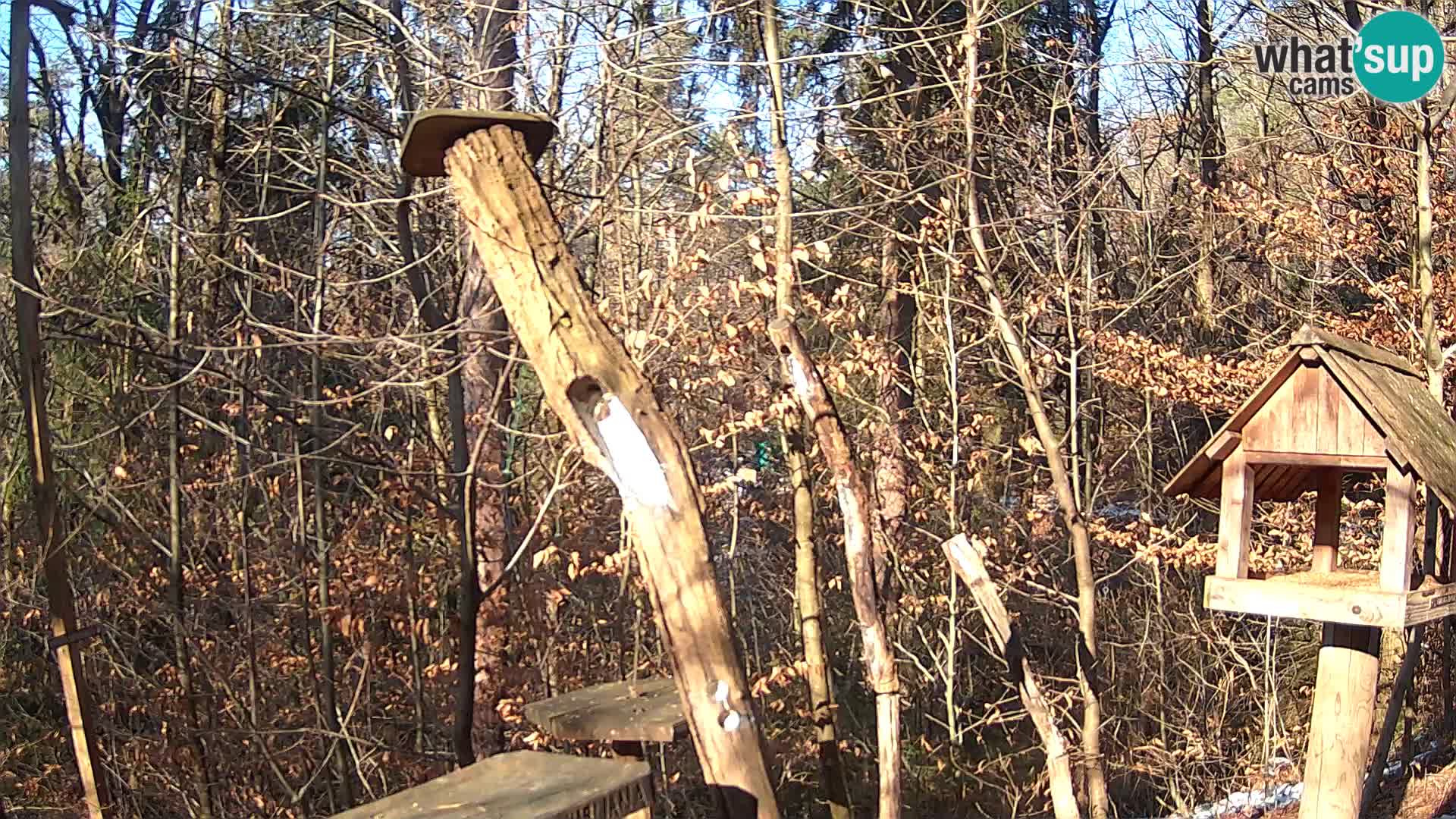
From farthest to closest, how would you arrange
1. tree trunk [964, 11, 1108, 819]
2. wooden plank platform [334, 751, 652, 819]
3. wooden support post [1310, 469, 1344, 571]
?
tree trunk [964, 11, 1108, 819] → wooden support post [1310, 469, 1344, 571] → wooden plank platform [334, 751, 652, 819]

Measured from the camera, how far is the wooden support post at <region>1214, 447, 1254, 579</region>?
13.1ft

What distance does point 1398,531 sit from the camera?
370 centimetres

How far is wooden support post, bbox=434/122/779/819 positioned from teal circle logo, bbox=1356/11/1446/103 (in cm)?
591

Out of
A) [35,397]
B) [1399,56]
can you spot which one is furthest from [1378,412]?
[1399,56]

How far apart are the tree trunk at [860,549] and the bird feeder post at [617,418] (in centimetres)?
145

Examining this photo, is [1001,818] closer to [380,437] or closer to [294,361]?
[380,437]

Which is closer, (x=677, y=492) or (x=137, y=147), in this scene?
(x=677, y=492)

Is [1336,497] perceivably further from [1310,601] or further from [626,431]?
[626,431]

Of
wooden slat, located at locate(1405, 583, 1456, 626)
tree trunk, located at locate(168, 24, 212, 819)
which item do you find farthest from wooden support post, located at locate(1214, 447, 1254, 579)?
tree trunk, located at locate(168, 24, 212, 819)

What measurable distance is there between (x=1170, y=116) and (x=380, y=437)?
23.2ft

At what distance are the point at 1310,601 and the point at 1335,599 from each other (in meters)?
0.07

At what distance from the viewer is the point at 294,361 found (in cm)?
788

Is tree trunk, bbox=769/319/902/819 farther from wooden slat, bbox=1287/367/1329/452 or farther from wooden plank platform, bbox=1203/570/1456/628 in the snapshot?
wooden slat, bbox=1287/367/1329/452

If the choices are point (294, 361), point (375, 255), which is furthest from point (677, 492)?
point (294, 361)
